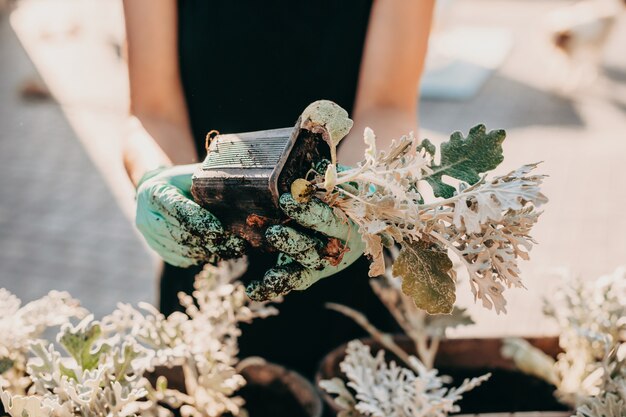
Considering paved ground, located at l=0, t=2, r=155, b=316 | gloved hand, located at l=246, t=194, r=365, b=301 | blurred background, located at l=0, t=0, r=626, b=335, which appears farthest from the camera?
blurred background, located at l=0, t=0, r=626, b=335

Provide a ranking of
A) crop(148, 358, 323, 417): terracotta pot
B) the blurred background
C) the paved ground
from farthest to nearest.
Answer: the blurred background
the paved ground
crop(148, 358, 323, 417): terracotta pot

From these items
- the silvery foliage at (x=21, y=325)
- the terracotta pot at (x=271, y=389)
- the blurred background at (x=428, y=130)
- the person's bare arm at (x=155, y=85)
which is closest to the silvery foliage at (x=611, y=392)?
the blurred background at (x=428, y=130)

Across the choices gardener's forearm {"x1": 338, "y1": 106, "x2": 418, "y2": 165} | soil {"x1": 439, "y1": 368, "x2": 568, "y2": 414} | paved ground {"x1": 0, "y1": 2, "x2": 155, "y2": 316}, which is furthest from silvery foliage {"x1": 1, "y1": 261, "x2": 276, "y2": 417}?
paved ground {"x1": 0, "y1": 2, "x2": 155, "y2": 316}

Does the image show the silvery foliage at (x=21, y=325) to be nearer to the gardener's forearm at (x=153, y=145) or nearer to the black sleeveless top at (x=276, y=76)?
the gardener's forearm at (x=153, y=145)

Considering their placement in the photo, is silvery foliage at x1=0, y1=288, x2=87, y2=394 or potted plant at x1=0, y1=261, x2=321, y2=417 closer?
potted plant at x1=0, y1=261, x2=321, y2=417

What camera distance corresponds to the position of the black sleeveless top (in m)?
1.86

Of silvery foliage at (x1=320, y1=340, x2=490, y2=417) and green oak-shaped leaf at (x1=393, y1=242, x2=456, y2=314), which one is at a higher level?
green oak-shaped leaf at (x1=393, y1=242, x2=456, y2=314)

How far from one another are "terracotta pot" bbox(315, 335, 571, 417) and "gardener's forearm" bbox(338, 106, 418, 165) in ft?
1.64

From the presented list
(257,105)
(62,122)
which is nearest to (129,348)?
(257,105)

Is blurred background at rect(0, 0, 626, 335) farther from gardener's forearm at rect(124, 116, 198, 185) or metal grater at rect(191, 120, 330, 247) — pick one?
gardener's forearm at rect(124, 116, 198, 185)

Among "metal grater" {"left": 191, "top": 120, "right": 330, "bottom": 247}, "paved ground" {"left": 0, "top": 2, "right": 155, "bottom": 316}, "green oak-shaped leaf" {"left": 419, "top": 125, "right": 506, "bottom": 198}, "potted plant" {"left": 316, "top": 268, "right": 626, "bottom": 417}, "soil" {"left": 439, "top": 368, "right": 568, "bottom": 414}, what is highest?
"green oak-shaped leaf" {"left": 419, "top": 125, "right": 506, "bottom": 198}

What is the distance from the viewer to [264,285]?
121 centimetres

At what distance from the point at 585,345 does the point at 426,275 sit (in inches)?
26.5

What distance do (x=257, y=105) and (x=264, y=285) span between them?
0.81 meters
